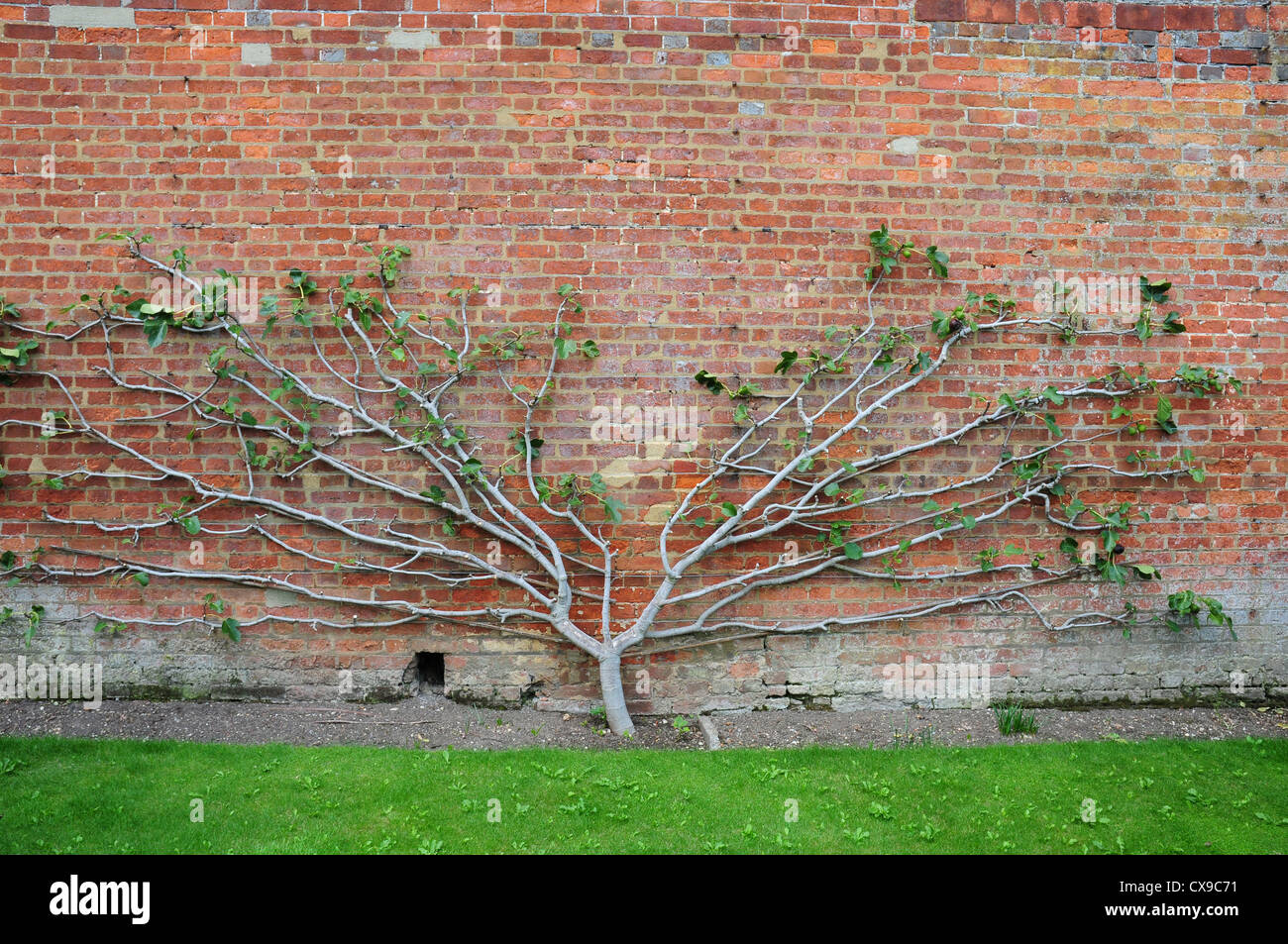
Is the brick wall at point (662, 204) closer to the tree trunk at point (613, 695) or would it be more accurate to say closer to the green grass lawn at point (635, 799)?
the tree trunk at point (613, 695)

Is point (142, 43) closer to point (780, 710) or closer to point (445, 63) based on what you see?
point (445, 63)

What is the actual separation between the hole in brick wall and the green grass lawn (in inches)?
27.7

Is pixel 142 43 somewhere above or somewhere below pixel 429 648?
above

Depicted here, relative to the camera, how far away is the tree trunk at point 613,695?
4.76 metres

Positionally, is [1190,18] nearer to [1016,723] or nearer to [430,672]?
[1016,723]

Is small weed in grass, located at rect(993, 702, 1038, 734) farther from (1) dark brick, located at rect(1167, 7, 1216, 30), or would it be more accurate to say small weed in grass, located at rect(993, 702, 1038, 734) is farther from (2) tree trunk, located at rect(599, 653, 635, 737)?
(1) dark brick, located at rect(1167, 7, 1216, 30)

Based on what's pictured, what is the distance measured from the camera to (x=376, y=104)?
482 centimetres

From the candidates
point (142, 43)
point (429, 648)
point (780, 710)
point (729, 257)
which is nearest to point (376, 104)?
point (142, 43)

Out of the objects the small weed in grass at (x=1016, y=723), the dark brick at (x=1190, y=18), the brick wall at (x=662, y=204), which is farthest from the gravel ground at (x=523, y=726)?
the dark brick at (x=1190, y=18)

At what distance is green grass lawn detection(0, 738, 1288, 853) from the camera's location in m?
3.49

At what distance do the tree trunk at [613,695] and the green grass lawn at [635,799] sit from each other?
38cm

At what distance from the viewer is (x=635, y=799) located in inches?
151

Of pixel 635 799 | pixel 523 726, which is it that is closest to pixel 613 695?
pixel 523 726

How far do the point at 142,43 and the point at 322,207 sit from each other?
51.7 inches
